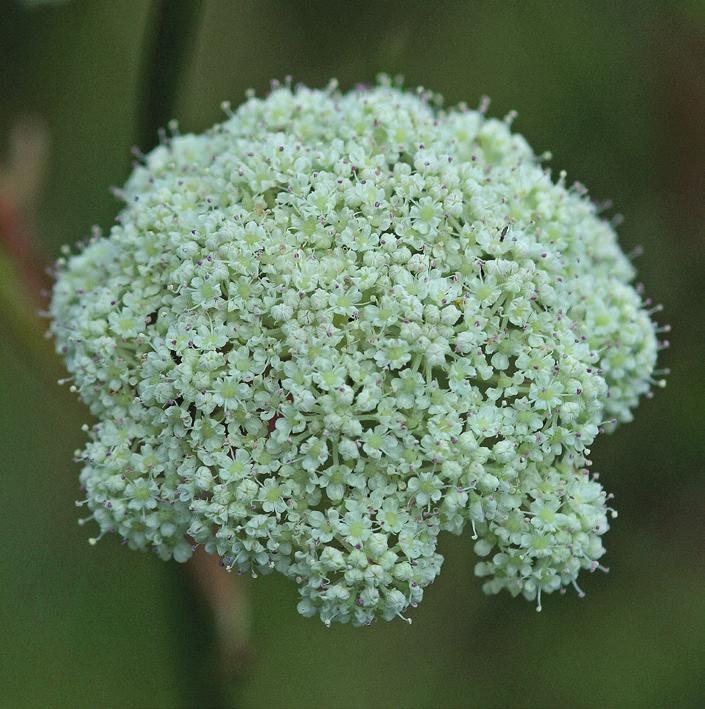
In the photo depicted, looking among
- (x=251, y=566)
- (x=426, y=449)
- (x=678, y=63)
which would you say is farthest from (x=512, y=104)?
(x=251, y=566)

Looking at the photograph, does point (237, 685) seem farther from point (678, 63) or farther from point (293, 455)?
point (678, 63)

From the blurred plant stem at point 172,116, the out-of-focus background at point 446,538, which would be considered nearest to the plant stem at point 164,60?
the blurred plant stem at point 172,116

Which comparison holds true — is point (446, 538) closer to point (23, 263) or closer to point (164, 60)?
point (23, 263)

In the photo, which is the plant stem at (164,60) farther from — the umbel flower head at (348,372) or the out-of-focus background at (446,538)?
the out-of-focus background at (446,538)

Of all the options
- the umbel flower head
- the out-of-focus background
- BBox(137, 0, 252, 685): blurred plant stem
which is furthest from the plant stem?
the out-of-focus background

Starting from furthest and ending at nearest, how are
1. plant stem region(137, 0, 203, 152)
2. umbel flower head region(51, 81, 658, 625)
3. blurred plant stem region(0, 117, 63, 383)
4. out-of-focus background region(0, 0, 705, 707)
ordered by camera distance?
out-of-focus background region(0, 0, 705, 707), blurred plant stem region(0, 117, 63, 383), plant stem region(137, 0, 203, 152), umbel flower head region(51, 81, 658, 625)

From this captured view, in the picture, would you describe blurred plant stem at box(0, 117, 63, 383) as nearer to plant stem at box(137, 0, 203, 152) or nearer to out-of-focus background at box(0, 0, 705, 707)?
out-of-focus background at box(0, 0, 705, 707)
